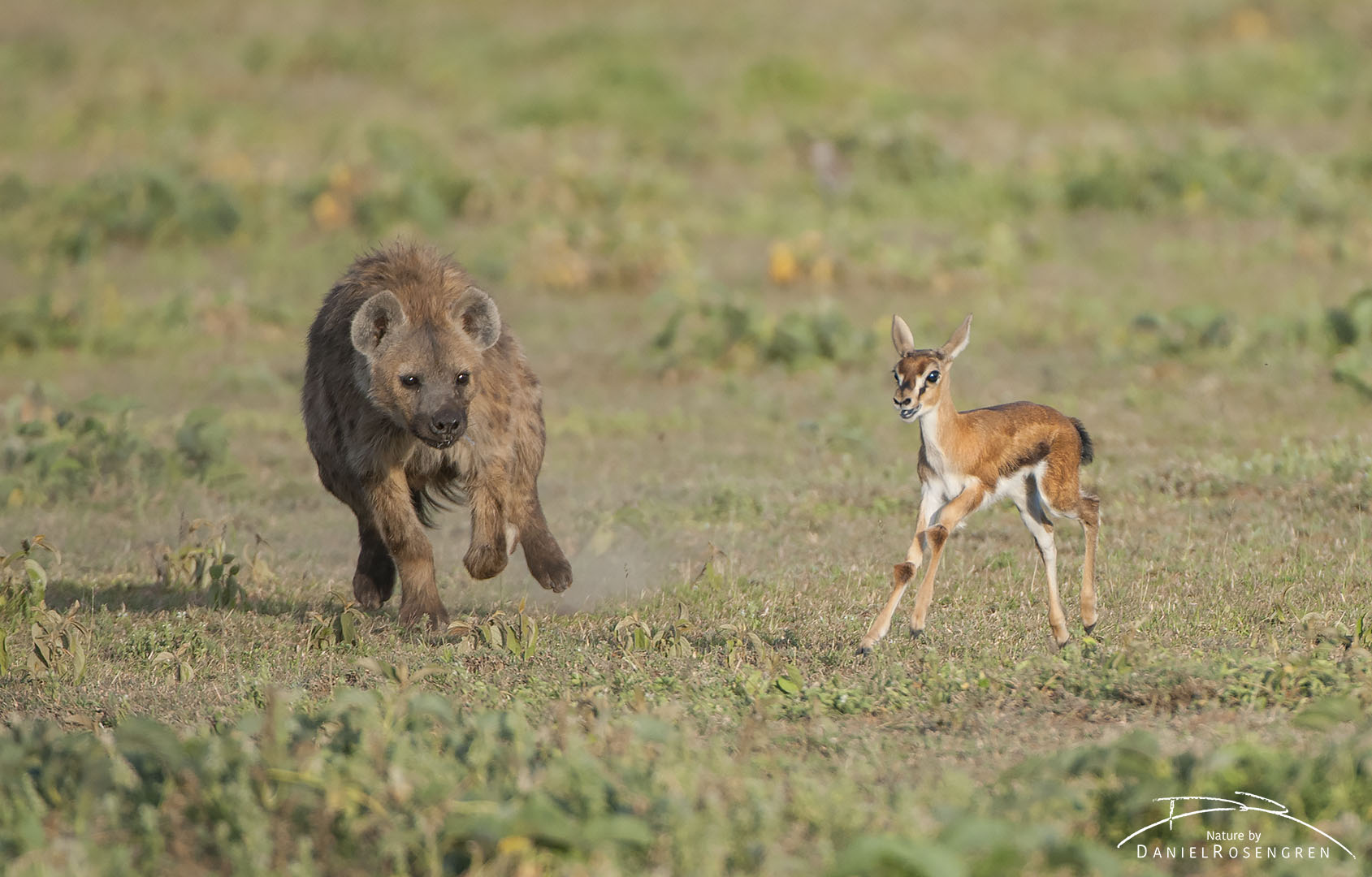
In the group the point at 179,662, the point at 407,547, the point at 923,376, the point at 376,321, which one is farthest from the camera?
the point at 407,547

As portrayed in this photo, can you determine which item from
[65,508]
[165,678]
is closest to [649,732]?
[165,678]

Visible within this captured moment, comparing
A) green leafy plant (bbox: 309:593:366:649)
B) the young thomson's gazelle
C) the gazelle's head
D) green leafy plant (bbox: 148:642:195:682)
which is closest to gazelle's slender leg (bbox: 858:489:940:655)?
the young thomson's gazelle

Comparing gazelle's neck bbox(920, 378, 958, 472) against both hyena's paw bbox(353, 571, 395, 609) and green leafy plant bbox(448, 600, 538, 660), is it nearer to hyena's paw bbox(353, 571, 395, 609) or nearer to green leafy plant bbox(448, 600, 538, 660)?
green leafy plant bbox(448, 600, 538, 660)

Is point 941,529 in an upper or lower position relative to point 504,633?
upper

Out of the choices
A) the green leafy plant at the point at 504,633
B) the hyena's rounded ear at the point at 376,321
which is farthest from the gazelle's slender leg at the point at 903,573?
the hyena's rounded ear at the point at 376,321

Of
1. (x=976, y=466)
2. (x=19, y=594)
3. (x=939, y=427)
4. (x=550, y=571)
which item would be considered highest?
(x=939, y=427)

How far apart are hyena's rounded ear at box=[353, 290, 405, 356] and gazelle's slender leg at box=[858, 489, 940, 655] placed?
102 inches

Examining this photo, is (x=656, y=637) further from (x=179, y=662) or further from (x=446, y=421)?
(x=179, y=662)

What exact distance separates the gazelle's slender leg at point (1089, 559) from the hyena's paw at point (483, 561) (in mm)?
2697

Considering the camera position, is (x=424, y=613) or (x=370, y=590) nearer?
(x=424, y=613)

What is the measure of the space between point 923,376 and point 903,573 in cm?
80

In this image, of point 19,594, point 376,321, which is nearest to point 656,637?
point 376,321

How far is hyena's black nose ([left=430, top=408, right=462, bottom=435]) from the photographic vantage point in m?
7.16

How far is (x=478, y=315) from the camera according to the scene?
764 centimetres
